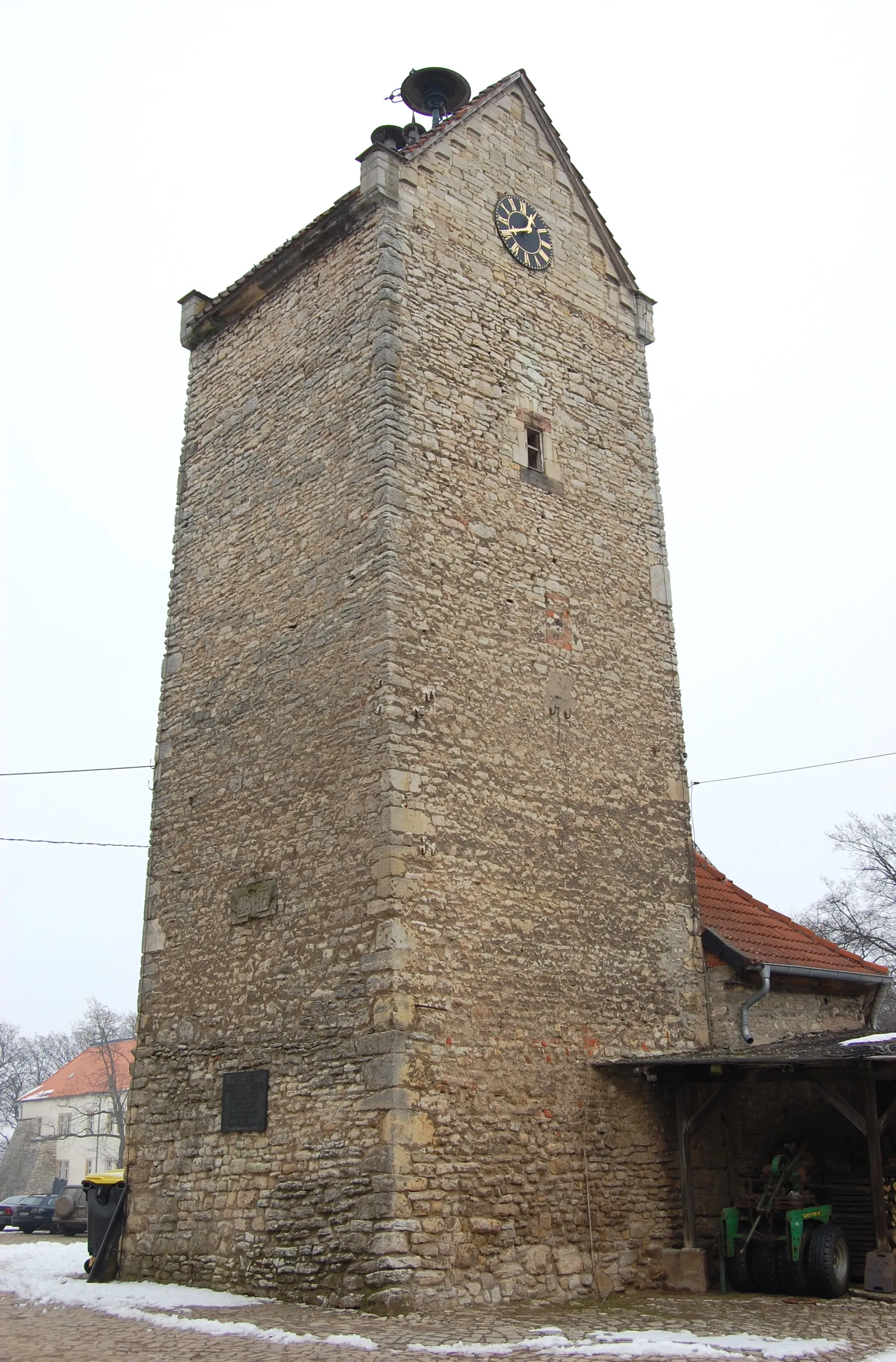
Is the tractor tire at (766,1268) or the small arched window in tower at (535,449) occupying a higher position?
the small arched window in tower at (535,449)

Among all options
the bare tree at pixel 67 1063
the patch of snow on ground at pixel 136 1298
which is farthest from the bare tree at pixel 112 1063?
the patch of snow on ground at pixel 136 1298

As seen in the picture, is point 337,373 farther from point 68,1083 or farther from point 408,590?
point 68,1083

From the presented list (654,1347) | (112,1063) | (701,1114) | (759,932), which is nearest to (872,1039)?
(701,1114)

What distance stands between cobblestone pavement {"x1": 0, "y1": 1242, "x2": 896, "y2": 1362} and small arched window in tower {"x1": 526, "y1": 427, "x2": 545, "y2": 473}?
720cm

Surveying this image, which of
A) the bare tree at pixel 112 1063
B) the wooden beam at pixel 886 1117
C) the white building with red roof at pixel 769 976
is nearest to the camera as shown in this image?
the wooden beam at pixel 886 1117

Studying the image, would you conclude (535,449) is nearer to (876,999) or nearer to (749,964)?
(749,964)

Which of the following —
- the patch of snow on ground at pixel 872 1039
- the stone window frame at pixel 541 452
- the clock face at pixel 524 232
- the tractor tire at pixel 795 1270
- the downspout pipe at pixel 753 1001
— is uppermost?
the clock face at pixel 524 232

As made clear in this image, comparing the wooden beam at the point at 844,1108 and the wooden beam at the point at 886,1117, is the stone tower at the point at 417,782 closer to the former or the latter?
the wooden beam at the point at 844,1108

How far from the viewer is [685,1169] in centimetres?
915

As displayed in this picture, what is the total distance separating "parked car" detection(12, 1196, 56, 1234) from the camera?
19.4m

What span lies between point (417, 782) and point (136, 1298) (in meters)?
4.39

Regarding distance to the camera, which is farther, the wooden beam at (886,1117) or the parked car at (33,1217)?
the parked car at (33,1217)

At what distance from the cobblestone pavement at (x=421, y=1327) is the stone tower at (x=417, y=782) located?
1.15ft

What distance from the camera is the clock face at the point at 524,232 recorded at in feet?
38.2
